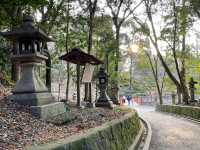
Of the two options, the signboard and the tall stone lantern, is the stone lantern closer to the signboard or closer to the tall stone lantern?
the signboard

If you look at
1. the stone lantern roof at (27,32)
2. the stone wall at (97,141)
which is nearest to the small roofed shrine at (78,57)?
the stone lantern roof at (27,32)

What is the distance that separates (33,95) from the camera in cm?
934

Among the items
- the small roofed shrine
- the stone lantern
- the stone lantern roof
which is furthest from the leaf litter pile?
the stone lantern

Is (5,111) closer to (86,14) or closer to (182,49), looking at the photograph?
(86,14)

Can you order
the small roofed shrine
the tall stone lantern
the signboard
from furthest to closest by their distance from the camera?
the signboard < the small roofed shrine < the tall stone lantern

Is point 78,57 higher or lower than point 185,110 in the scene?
higher

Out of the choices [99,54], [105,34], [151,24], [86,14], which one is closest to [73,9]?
[86,14]

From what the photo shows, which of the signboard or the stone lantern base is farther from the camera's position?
the signboard

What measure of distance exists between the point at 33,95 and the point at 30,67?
3.47ft

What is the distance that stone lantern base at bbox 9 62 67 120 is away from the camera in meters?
9.18

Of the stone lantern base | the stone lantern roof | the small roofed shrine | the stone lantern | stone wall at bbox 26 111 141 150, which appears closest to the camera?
stone wall at bbox 26 111 141 150

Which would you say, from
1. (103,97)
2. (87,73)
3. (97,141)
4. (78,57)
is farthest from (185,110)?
(97,141)

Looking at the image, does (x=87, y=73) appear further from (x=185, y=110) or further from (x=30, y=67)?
(x=185, y=110)

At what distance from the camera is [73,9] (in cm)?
2288
